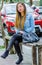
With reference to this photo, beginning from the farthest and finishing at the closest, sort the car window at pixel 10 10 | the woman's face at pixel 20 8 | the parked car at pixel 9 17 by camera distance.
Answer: the car window at pixel 10 10
the parked car at pixel 9 17
the woman's face at pixel 20 8

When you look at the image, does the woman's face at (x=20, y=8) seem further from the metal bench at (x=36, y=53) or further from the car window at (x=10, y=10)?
the car window at (x=10, y=10)

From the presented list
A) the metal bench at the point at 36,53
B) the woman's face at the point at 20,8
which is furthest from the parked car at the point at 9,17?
the metal bench at the point at 36,53

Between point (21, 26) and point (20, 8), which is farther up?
point (20, 8)

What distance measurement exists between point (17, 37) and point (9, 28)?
5737 millimetres

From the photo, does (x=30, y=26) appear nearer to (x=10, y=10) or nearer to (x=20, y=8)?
(x=20, y=8)

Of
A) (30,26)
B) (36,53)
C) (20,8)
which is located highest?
(20,8)

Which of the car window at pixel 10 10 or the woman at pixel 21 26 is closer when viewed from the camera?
the woman at pixel 21 26

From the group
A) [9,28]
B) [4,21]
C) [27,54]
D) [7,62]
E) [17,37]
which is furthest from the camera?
[4,21]

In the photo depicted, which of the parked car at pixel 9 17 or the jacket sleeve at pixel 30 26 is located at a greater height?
the jacket sleeve at pixel 30 26

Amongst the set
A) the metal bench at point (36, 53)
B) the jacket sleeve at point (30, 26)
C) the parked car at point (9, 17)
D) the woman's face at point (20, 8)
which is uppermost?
the woman's face at point (20, 8)

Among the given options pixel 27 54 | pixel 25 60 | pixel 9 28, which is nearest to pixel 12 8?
pixel 9 28

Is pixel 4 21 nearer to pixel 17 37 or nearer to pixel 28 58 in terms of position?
pixel 28 58

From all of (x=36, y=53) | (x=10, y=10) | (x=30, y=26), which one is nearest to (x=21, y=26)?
(x=30, y=26)

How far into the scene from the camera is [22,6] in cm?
718
